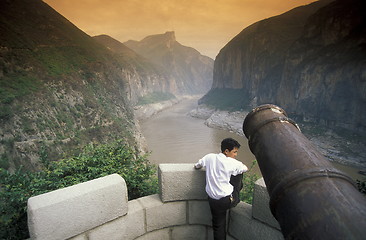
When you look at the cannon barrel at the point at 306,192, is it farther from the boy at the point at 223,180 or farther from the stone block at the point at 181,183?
the stone block at the point at 181,183

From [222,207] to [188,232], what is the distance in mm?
917

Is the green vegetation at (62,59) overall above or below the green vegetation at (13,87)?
above

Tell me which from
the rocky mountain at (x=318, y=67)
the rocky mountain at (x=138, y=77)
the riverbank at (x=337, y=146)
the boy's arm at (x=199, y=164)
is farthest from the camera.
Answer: the rocky mountain at (x=138, y=77)

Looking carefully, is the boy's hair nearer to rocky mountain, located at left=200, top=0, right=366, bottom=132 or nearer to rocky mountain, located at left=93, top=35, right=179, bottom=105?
rocky mountain, located at left=200, top=0, right=366, bottom=132

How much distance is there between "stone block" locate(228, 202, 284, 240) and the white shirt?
46cm

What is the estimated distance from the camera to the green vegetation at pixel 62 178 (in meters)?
2.66

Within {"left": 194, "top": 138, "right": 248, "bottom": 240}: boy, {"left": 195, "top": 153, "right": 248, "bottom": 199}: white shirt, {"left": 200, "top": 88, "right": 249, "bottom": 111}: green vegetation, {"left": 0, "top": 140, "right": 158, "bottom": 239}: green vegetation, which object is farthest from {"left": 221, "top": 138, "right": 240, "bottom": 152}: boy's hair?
{"left": 200, "top": 88, "right": 249, "bottom": 111}: green vegetation

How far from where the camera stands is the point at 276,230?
2.57 m

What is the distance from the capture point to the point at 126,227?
9.34 feet

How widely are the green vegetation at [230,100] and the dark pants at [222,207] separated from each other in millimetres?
62225

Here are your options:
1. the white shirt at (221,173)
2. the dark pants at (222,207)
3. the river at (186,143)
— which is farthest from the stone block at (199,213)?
the river at (186,143)

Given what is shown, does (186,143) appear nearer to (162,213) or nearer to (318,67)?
(318,67)

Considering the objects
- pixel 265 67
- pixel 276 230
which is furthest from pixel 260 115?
pixel 265 67

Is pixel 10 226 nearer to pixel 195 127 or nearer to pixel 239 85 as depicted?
pixel 195 127
